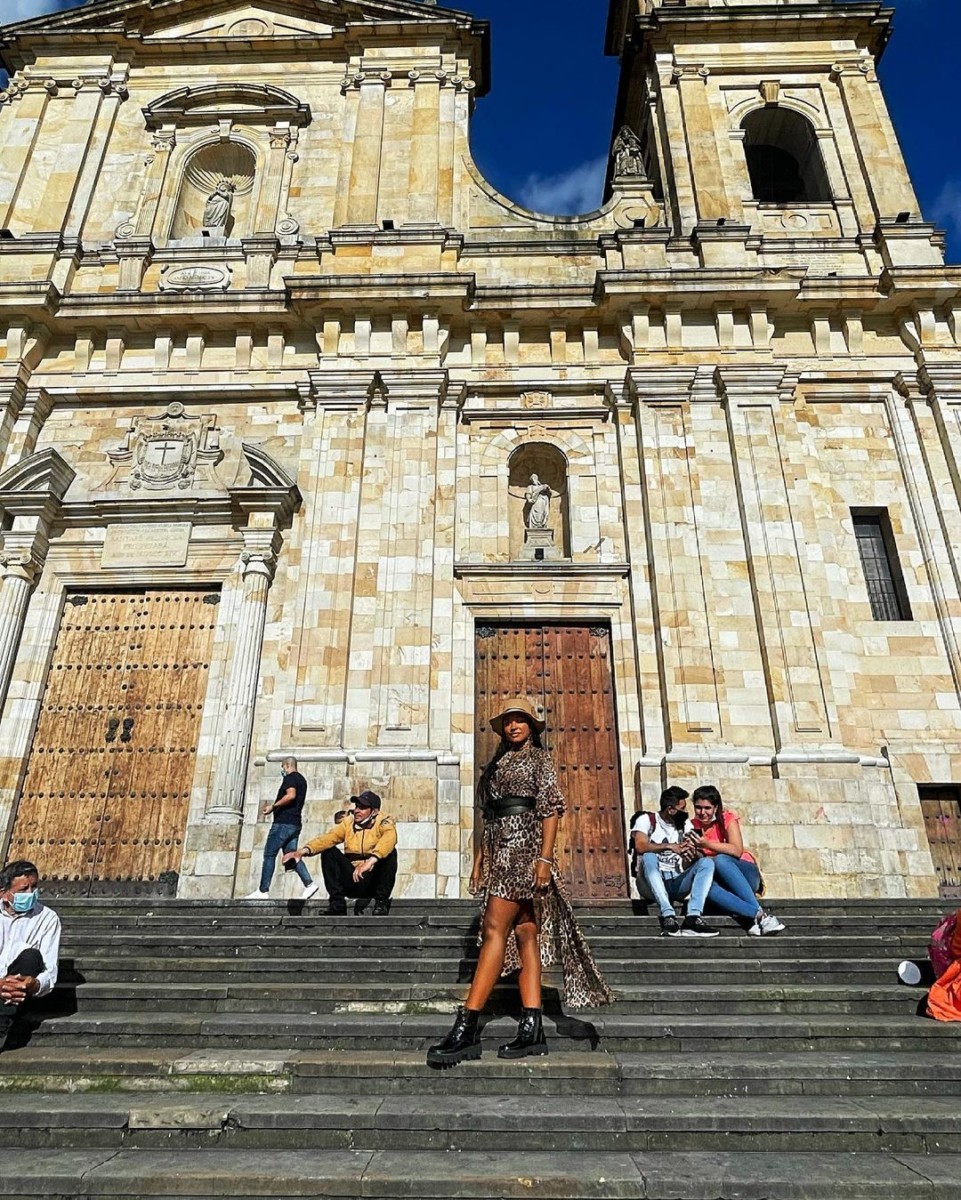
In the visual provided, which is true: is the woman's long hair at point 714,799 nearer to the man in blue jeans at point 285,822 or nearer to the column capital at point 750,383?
the man in blue jeans at point 285,822

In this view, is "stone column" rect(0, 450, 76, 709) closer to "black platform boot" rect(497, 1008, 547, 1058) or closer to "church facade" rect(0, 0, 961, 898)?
"church facade" rect(0, 0, 961, 898)

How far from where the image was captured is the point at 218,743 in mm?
10555

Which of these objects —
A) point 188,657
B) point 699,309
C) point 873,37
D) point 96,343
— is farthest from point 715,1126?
point 873,37

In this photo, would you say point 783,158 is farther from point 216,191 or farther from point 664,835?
point 664,835

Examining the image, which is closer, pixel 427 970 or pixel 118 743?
pixel 427 970

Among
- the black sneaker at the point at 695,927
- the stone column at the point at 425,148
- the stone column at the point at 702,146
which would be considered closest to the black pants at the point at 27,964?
the black sneaker at the point at 695,927

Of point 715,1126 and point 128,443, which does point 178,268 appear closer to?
point 128,443

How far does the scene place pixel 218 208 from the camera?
49.0 ft

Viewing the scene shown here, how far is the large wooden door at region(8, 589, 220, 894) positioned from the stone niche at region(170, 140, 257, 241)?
7.49 metres

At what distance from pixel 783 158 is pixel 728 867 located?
15579 millimetres

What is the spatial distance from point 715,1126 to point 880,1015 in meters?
2.06

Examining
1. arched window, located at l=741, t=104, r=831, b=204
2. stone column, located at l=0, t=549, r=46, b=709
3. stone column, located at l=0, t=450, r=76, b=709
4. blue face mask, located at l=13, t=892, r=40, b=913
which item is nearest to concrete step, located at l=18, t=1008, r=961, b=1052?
blue face mask, located at l=13, t=892, r=40, b=913

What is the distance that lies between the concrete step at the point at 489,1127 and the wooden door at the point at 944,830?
7278mm

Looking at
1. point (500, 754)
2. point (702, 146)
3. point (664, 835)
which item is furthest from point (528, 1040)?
point (702, 146)
